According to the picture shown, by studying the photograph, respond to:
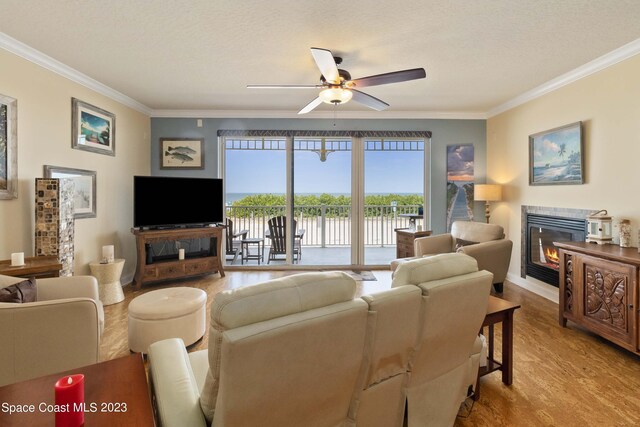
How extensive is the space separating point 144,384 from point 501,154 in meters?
5.08

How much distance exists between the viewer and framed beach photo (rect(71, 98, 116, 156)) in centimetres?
341

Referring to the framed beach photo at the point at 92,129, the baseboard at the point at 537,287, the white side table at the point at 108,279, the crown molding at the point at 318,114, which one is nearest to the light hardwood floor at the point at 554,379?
the white side table at the point at 108,279

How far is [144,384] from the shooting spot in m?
1.12

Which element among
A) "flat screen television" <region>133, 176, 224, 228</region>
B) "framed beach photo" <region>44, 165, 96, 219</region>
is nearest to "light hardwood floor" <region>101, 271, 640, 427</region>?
"framed beach photo" <region>44, 165, 96, 219</region>

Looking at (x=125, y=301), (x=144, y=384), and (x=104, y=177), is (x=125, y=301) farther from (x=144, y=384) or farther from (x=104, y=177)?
(x=144, y=384)

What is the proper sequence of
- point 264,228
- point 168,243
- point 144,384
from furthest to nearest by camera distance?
1. point 264,228
2. point 168,243
3. point 144,384

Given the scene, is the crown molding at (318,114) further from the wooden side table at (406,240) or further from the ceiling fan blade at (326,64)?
the ceiling fan blade at (326,64)

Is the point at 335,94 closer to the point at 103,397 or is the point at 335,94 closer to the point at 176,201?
the point at 103,397

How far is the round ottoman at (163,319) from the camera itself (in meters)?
2.25

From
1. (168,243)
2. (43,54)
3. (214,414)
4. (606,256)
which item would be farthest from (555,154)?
(43,54)

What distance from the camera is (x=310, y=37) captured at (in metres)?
2.55

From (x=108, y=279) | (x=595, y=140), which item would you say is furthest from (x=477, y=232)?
(x=108, y=279)

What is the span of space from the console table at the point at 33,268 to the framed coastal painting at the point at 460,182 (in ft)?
16.6

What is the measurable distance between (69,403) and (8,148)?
298cm
